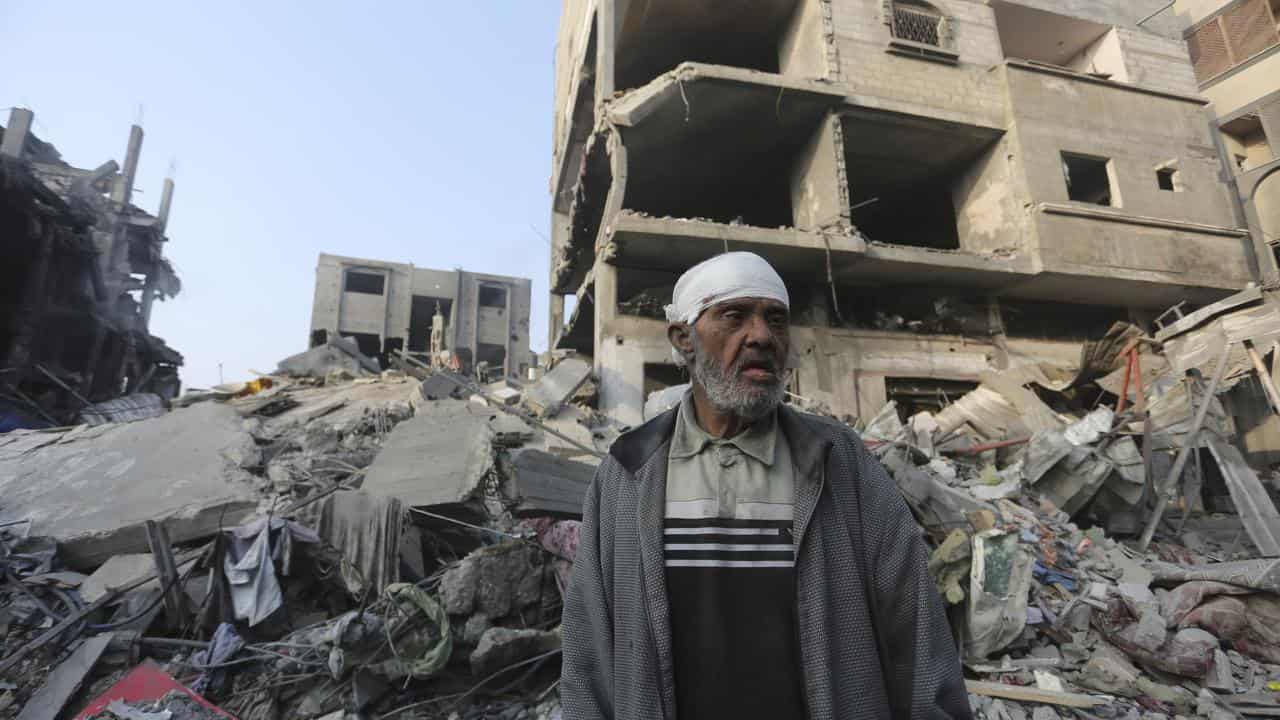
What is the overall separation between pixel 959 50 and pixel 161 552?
50.7ft

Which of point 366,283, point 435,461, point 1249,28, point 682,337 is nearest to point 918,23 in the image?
point 1249,28

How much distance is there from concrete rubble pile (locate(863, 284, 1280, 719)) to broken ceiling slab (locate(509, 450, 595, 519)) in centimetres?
265

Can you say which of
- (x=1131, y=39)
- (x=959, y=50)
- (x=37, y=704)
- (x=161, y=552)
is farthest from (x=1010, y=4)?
(x=37, y=704)

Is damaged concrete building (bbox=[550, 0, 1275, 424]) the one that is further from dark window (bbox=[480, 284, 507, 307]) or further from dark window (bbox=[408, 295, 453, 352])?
dark window (bbox=[408, 295, 453, 352])

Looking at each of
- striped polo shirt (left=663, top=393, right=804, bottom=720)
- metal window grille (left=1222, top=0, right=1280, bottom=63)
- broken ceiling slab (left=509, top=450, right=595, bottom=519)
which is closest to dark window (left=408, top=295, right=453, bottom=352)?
broken ceiling slab (left=509, top=450, right=595, bottom=519)

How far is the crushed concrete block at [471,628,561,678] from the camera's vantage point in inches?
126

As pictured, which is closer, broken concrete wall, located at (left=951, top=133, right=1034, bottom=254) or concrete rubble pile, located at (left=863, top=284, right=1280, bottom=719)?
concrete rubble pile, located at (left=863, top=284, right=1280, bottom=719)

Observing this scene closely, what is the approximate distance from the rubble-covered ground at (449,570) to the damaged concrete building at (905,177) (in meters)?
4.30

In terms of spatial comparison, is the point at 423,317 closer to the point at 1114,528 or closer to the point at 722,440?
the point at 1114,528

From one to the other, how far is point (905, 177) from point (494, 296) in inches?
720

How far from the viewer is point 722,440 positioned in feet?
4.89

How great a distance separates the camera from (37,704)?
317cm

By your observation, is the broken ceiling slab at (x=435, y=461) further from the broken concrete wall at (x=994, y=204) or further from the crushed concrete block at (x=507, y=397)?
the broken concrete wall at (x=994, y=204)

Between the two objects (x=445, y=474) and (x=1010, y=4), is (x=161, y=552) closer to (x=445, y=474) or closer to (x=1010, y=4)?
(x=445, y=474)
